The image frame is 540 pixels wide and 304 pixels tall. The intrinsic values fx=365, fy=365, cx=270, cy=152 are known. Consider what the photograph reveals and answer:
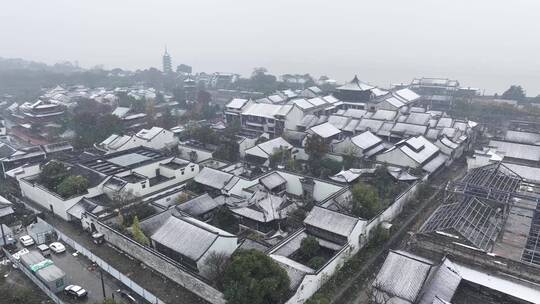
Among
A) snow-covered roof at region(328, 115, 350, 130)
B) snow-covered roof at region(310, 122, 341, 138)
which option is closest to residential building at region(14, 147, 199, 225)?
snow-covered roof at region(310, 122, 341, 138)

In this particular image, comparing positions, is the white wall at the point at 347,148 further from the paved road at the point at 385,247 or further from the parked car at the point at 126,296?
the parked car at the point at 126,296

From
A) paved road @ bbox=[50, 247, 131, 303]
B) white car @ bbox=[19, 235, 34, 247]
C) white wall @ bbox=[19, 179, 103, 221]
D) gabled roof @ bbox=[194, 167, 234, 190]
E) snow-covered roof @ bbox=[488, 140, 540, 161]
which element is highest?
snow-covered roof @ bbox=[488, 140, 540, 161]

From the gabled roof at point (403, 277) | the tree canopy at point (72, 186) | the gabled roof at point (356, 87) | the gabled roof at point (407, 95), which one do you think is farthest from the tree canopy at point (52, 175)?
the gabled roof at point (407, 95)

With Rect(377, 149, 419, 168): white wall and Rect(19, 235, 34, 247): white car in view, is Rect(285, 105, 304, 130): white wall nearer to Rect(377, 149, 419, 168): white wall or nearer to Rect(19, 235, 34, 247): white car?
Rect(377, 149, 419, 168): white wall

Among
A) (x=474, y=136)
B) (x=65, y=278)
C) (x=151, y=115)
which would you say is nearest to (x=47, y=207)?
(x=65, y=278)

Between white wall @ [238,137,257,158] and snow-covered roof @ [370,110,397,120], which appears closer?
white wall @ [238,137,257,158]

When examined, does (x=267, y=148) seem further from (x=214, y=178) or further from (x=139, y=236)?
(x=139, y=236)

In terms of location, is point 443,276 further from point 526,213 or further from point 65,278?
point 65,278
